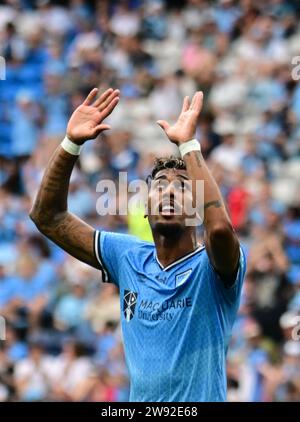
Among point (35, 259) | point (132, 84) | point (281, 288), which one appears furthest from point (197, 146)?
point (132, 84)

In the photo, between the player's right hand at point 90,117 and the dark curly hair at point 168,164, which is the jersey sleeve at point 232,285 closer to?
the dark curly hair at point 168,164

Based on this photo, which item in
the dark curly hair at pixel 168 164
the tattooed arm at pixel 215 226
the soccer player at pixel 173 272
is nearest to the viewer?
the tattooed arm at pixel 215 226

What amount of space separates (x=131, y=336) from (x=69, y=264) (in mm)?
7079

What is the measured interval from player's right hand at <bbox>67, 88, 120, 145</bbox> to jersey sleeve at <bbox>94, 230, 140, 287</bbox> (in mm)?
520

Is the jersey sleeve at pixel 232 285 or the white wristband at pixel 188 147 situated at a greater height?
the white wristband at pixel 188 147

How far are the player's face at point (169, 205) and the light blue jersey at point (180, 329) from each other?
190mm

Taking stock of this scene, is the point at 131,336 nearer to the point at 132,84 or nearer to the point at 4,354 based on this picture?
the point at 4,354

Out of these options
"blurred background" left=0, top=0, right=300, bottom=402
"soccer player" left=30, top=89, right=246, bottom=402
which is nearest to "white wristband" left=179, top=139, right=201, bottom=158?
"soccer player" left=30, top=89, right=246, bottom=402

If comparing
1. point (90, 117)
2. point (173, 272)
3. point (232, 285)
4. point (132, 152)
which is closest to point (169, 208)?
point (173, 272)

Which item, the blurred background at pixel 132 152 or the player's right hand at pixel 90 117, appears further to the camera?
the blurred background at pixel 132 152

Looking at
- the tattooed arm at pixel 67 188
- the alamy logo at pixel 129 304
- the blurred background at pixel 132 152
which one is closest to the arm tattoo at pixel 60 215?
the tattooed arm at pixel 67 188

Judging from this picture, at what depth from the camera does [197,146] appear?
517cm

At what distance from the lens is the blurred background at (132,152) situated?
34.9 ft
